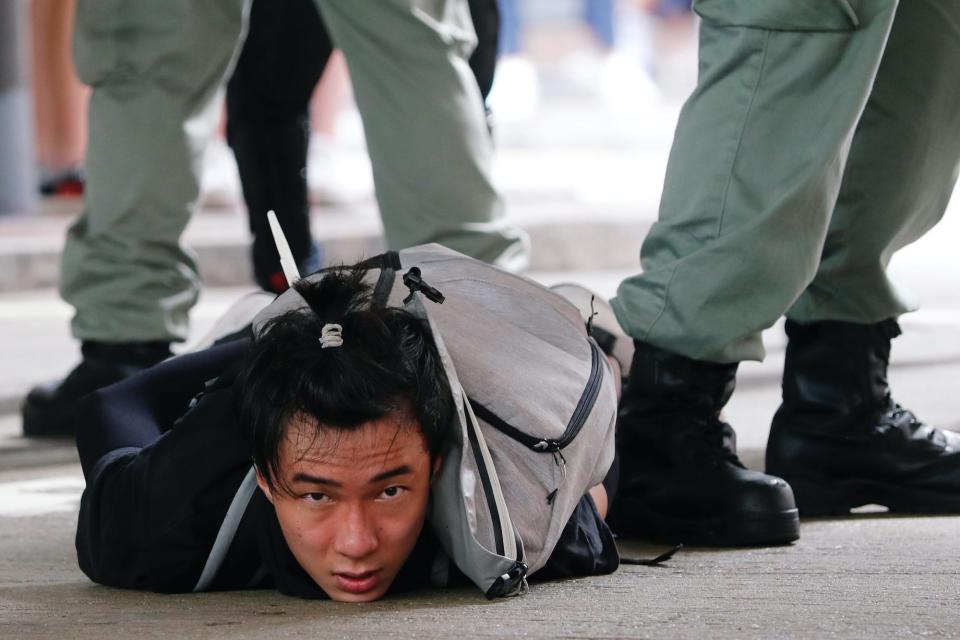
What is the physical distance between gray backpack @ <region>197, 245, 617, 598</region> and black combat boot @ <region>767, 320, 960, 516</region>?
1.19 feet

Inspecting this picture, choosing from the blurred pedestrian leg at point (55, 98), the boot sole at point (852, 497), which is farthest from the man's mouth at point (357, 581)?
the blurred pedestrian leg at point (55, 98)

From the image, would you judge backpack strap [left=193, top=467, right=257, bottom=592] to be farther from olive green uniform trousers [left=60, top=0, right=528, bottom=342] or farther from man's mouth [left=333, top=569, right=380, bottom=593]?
olive green uniform trousers [left=60, top=0, right=528, bottom=342]

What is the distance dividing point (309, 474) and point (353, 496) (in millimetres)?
43

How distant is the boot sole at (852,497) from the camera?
73.7 inches

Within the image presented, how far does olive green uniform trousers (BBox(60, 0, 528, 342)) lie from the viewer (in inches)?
96.3

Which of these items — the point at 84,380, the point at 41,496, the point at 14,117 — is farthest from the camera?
the point at 14,117

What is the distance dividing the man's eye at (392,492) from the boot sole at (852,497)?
25.2 inches

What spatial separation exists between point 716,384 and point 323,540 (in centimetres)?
54

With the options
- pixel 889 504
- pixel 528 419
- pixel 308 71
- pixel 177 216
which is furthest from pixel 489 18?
pixel 528 419

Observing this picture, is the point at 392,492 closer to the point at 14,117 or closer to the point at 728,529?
Result: the point at 728,529

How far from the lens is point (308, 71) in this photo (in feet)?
9.91

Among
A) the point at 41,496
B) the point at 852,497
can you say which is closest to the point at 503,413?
the point at 852,497

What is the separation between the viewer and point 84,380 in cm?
244

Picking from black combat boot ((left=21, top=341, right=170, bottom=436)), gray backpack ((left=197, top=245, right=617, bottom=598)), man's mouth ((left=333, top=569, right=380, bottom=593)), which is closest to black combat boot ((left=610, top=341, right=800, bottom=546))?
gray backpack ((left=197, top=245, right=617, bottom=598))
